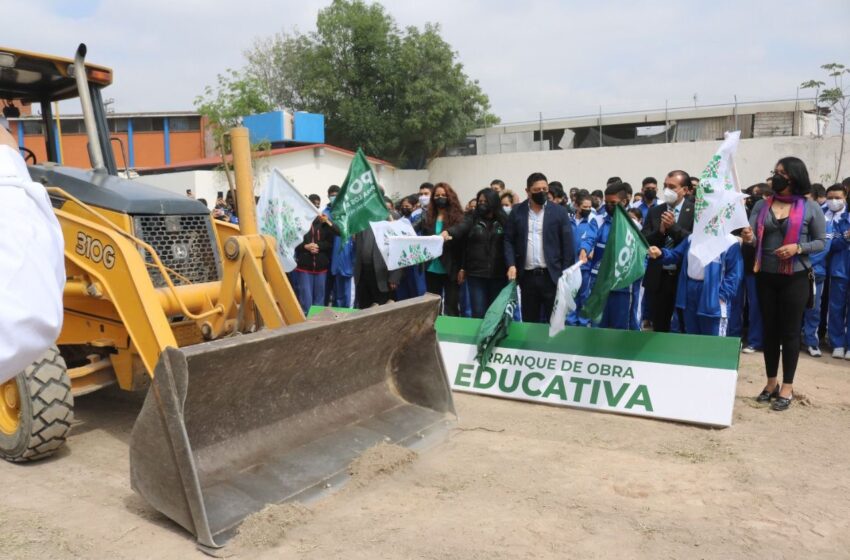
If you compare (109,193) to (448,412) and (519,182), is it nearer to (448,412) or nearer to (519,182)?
(448,412)

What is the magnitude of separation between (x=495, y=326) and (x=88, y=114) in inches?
153

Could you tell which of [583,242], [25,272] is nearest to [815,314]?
[583,242]

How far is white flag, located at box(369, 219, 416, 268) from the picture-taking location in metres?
7.94

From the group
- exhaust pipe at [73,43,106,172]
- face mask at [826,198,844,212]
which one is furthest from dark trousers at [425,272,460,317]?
face mask at [826,198,844,212]

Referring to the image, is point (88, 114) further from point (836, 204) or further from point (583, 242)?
point (836, 204)

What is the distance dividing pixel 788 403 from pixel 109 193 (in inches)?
225

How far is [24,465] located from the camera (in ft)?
16.0

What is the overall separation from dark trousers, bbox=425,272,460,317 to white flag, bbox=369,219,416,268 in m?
0.60

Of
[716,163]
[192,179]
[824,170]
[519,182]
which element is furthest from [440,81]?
[716,163]

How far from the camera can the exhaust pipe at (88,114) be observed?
221 inches

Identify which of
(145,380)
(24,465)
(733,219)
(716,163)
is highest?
(716,163)

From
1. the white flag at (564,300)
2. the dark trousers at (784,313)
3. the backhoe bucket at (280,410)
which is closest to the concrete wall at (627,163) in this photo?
the dark trousers at (784,313)

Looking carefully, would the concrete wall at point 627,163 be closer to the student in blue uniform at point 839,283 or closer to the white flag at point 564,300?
the student in blue uniform at point 839,283

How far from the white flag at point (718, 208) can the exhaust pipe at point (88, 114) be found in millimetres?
4963
